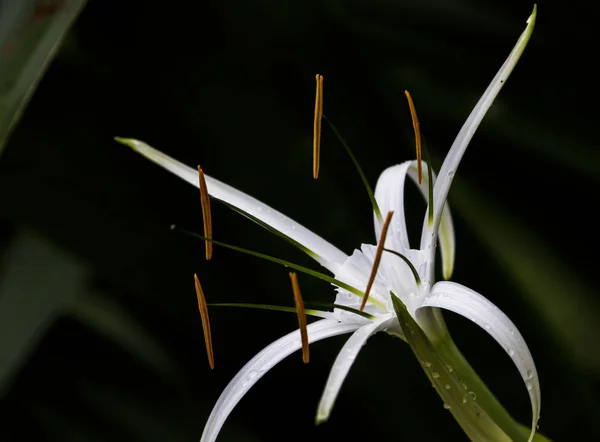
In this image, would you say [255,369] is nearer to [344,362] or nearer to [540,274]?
[344,362]

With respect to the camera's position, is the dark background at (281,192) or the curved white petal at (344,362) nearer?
the curved white petal at (344,362)

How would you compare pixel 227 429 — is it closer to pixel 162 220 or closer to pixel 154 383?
pixel 154 383

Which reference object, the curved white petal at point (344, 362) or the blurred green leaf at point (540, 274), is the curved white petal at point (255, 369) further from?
the blurred green leaf at point (540, 274)

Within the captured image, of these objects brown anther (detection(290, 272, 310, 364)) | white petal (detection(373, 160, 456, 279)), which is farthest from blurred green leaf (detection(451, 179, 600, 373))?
brown anther (detection(290, 272, 310, 364))

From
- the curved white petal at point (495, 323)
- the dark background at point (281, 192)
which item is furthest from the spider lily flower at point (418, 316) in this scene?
the dark background at point (281, 192)

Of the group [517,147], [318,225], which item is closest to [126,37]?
[318,225]

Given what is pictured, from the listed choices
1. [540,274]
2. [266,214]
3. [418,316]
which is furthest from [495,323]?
[540,274]
